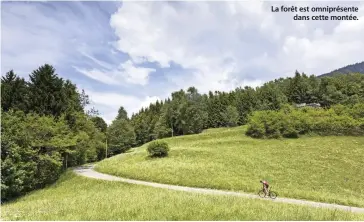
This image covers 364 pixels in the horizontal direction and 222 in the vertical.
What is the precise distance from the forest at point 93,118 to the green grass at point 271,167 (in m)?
7.76

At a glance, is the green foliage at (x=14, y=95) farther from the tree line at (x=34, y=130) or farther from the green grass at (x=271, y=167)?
the green grass at (x=271, y=167)

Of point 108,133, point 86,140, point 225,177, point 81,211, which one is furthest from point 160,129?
point 81,211

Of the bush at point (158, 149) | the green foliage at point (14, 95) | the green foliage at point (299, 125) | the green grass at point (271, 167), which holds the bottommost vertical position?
the green grass at point (271, 167)

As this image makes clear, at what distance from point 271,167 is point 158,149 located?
1857cm

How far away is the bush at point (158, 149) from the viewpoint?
5447 centimetres

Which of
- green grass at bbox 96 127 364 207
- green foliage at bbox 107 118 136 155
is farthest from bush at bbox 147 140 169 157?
green foliage at bbox 107 118 136 155

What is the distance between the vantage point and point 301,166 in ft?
162

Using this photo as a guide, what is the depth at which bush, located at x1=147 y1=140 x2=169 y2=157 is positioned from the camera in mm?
54469

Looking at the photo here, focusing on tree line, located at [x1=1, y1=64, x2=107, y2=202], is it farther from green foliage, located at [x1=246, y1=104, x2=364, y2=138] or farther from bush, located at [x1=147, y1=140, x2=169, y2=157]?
green foliage, located at [x1=246, y1=104, x2=364, y2=138]

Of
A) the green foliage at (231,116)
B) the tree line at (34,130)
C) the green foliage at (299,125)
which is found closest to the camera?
the tree line at (34,130)

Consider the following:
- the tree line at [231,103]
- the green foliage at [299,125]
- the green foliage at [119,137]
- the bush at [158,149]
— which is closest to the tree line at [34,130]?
the bush at [158,149]

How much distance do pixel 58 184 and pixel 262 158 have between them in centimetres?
3194

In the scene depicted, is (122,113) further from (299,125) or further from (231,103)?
(299,125)

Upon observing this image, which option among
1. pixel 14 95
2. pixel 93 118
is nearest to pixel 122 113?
pixel 93 118
